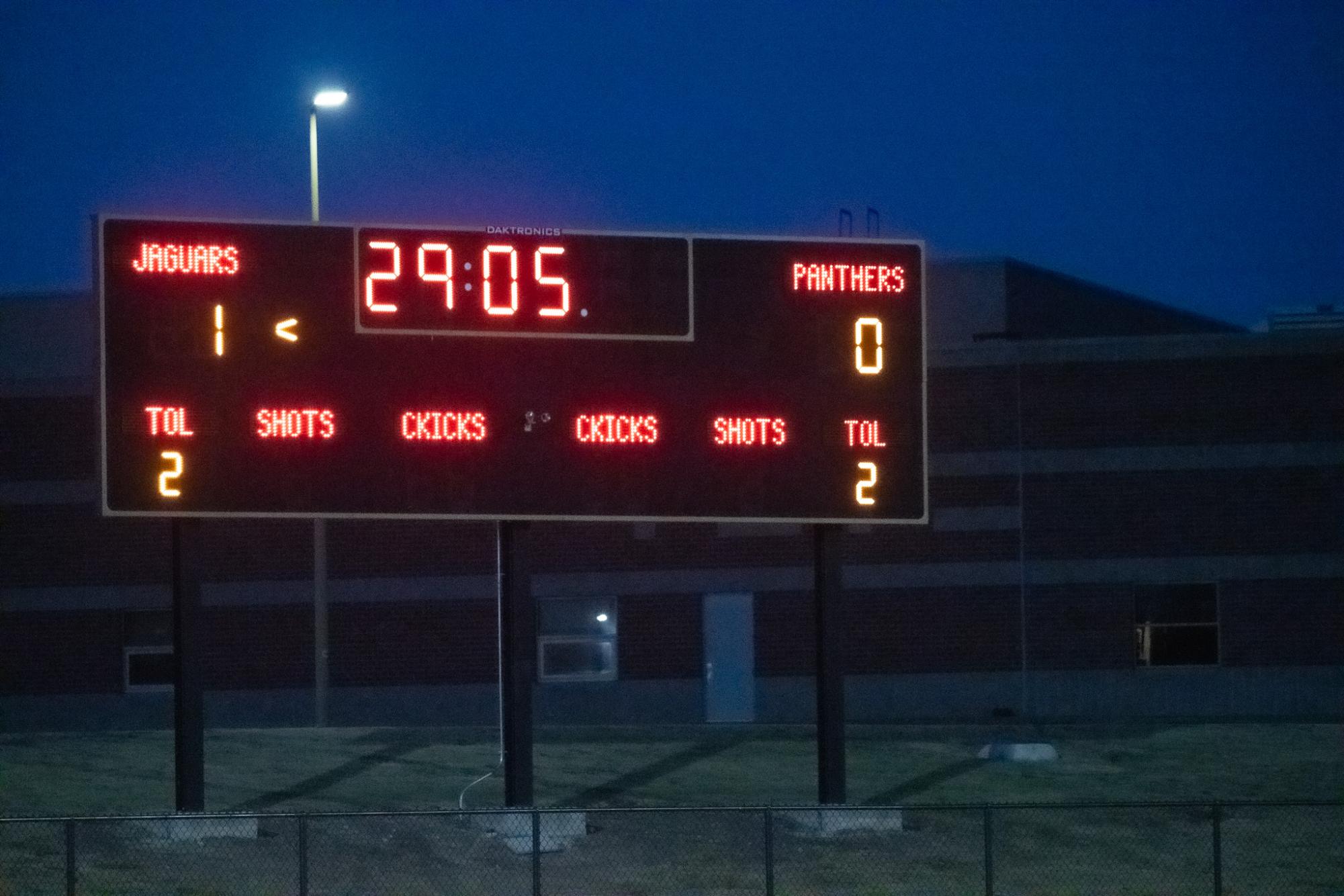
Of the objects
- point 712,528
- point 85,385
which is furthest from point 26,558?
point 712,528

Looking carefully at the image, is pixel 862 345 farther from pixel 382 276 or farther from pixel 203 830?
pixel 203 830

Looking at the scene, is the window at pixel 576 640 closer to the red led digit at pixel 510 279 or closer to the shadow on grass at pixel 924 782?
the shadow on grass at pixel 924 782

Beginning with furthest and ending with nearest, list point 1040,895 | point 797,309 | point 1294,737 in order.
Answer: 1. point 1294,737
2. point 797,309
3. point 1040,895

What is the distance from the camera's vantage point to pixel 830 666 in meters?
21.8

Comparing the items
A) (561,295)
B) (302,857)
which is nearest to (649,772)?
(561,295)

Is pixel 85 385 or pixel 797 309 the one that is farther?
pixel 85 385

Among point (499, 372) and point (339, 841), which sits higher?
point (499, 372)

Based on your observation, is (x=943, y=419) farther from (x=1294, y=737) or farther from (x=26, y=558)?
(x=26, y=558)

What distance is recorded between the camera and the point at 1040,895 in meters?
19.2

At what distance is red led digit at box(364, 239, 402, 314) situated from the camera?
19.7 m

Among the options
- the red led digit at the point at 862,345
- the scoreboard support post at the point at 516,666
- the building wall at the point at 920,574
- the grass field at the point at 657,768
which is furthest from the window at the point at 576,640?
the red led digit at the point at 862,345

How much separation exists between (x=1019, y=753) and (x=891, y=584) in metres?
7.94

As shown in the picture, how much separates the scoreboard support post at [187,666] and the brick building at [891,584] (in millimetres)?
13173

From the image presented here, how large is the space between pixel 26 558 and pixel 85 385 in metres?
3.17
